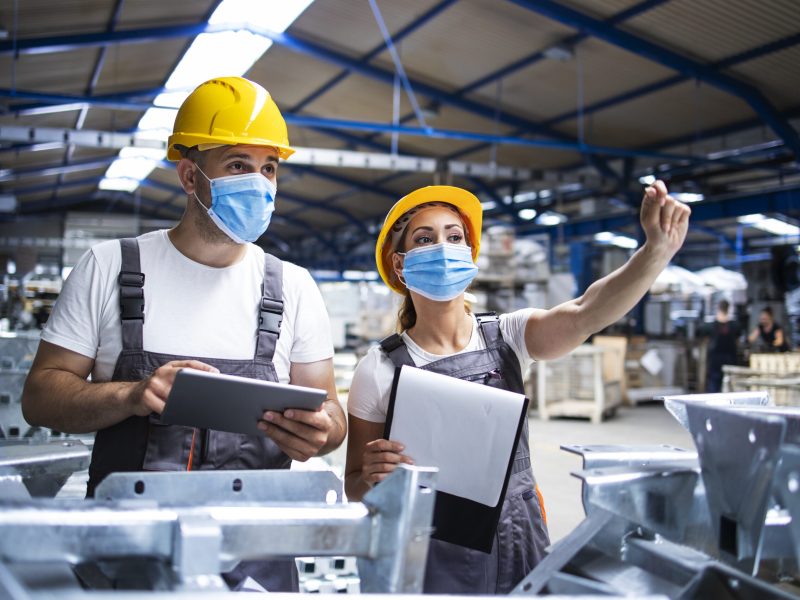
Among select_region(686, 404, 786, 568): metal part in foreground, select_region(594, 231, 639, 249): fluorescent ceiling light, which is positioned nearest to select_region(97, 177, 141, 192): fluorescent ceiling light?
select_region(594, 231, 639, 249): fluorescent ceiling light

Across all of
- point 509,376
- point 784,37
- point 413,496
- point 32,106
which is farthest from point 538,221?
point 413,496

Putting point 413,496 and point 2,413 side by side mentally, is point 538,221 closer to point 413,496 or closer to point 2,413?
point 2,413

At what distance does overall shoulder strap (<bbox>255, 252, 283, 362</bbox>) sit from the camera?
184cm

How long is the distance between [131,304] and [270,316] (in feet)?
1.14

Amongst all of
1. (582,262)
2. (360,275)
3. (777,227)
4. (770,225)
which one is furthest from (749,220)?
(360,275)

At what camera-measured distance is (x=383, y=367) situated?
2.07m

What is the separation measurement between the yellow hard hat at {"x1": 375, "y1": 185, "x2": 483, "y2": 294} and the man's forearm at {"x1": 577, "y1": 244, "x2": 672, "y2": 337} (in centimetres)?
47

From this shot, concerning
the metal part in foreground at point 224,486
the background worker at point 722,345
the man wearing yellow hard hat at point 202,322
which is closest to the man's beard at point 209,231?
the man wearing yellow hard hat at point 202,322

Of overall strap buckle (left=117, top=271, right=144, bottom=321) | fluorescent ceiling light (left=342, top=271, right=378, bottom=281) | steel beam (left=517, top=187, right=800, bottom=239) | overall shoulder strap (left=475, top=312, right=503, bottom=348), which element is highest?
steel beam (left=517, top=187, right=800, bottom=239)

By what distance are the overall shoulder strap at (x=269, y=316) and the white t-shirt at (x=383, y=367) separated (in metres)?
0.32

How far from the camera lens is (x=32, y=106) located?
1136 centimetres

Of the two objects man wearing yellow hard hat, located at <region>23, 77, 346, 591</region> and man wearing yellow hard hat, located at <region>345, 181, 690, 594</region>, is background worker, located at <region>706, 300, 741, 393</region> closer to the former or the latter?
man wearing yellow hard hat, located at <region>345, 181, 690, 594</region>

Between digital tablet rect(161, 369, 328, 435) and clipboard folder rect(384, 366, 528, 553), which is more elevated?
digital tablet rect(161, 369, 328, 435)

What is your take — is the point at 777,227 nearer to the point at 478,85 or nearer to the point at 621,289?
the point at 478,85
